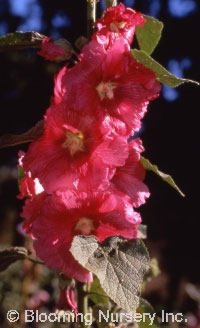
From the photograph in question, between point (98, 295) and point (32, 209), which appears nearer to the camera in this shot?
point (32, 209)

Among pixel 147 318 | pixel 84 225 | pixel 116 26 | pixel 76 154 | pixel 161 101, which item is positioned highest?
pixel 116 26

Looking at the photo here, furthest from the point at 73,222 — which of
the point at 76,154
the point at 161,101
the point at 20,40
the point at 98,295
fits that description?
the point at 161,101

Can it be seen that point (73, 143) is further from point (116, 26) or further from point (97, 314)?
point (97, 314)

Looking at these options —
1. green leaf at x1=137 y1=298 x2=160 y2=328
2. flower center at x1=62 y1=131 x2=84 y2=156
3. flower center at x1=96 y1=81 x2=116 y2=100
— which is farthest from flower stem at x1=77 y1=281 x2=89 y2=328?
flower center at x1=96 y1=81 x2=116 y2=100

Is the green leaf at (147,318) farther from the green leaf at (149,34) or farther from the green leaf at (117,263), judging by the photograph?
the green leaf at (149,34)

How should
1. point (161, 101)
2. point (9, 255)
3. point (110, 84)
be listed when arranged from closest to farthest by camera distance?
1. point (110, 84)
2. point (9, 255)
3. point (161, 101)

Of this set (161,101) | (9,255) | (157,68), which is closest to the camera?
(157,68)

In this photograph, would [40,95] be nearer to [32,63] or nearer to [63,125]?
[32,63]

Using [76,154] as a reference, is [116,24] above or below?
above
